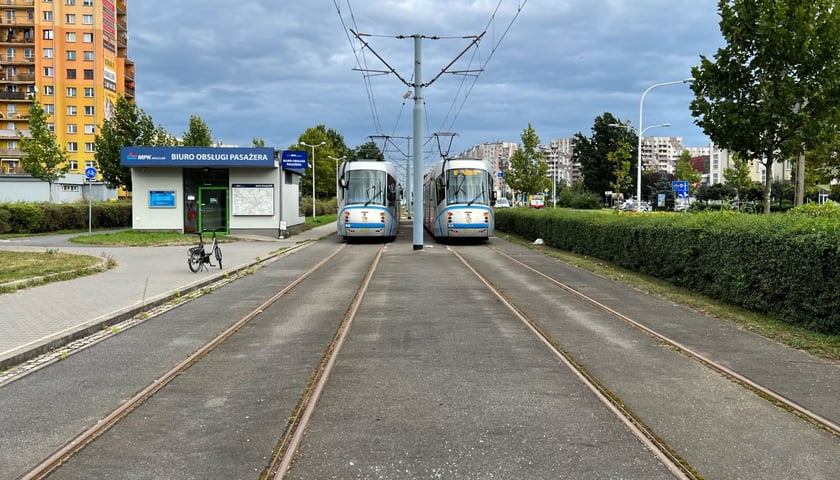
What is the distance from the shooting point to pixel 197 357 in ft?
23.2

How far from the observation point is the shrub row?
3055cm

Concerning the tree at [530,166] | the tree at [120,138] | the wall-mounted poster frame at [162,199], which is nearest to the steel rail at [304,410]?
the wall-mounted poster frame at [162,199]

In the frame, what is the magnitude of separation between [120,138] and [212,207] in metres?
16.6

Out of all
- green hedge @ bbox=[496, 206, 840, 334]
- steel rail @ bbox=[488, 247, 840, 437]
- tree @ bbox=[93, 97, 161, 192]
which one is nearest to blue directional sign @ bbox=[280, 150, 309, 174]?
tree @ bbox=[93, 97, 161, 192]

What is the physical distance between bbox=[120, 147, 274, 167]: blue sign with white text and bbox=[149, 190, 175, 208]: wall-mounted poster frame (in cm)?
157

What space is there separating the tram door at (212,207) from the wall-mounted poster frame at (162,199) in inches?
50.5

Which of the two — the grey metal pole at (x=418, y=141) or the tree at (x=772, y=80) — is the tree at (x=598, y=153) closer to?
the grey metal pole at (x=418, y=141)

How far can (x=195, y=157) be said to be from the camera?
30.2 metres

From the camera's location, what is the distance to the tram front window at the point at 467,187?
26234 millimetres

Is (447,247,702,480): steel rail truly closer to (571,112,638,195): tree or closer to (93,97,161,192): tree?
(93,97,161,192): tree

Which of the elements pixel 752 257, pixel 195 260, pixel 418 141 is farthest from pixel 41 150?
pixel 752 257

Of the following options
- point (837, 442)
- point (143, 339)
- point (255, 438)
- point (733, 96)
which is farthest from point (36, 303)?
point (733, 96)

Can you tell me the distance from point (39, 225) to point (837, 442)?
3514 cm

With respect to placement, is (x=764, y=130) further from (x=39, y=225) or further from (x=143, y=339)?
(x=39, y=225)
